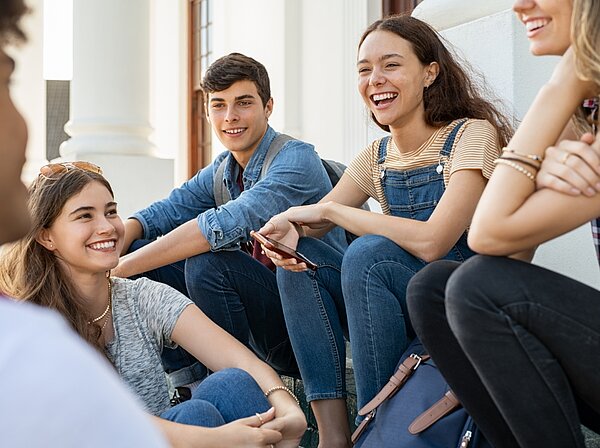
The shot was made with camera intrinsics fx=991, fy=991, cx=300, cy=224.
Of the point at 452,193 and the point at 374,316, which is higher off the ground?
the point at 452,193

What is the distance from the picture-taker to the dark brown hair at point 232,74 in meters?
4.00

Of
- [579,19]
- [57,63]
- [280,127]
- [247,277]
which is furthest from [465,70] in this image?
[57,63]

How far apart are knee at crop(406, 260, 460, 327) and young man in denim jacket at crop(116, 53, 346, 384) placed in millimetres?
1258

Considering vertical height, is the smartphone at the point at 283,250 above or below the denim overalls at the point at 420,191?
below

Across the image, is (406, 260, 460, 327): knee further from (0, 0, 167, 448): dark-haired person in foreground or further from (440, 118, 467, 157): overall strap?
(0, 0, 167, 448): dark-haired person in foreground

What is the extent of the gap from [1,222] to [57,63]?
18.3m

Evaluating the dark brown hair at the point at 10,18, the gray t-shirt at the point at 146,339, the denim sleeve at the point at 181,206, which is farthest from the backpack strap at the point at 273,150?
the dark brown hair at the point at 10,18

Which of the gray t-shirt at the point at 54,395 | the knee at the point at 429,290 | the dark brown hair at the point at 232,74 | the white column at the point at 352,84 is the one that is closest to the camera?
the gray t-shirt at the point at 54,395

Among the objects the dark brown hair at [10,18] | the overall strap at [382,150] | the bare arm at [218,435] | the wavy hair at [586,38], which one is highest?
the wavy hair at [586,38]

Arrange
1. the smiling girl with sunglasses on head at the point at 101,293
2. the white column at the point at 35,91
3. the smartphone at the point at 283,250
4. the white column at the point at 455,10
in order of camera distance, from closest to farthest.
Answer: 1. the smiling girl with sunglasses on head at the point at 101,293
2. the smartphone at the point at 283,250
3. the white column at the point at 455,10
4. the white column at the point at 35,91

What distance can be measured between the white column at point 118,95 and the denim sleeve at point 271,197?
147 inches

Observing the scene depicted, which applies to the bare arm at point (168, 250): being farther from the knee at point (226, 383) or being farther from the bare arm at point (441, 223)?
the knee at point (226, 383)

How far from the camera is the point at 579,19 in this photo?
2100mm

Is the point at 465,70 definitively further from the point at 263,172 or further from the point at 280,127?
the point at 280,127
